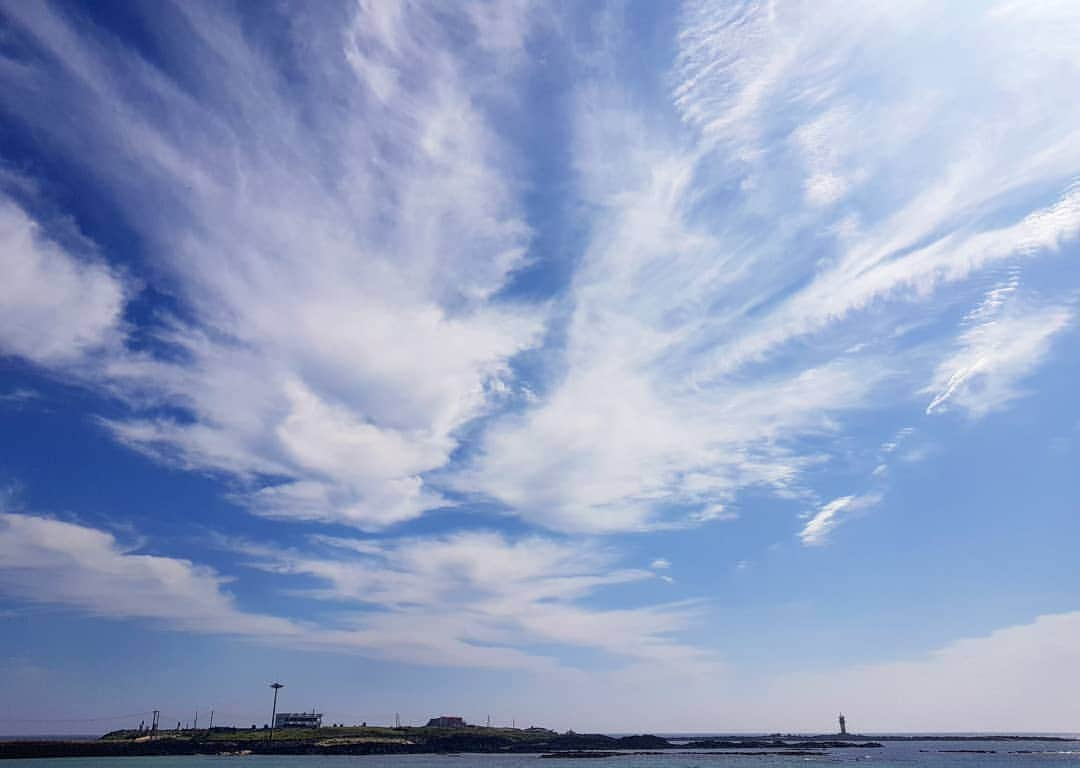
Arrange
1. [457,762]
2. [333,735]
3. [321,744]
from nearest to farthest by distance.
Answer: [457,762]
[321,744]
[333,735]

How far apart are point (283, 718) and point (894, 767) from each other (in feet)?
364

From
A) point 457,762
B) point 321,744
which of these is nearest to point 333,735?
point 321,744

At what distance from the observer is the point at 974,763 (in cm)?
10544

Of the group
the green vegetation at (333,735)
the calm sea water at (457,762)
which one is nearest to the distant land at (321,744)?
the green vegetation at (333,735)

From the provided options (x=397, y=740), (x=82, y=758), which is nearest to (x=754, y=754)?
(x=397, y=740)

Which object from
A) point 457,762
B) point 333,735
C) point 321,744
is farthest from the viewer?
point 333,735

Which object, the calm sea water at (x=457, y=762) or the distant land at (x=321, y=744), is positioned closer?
the calm sea water at (x=457, y=762)

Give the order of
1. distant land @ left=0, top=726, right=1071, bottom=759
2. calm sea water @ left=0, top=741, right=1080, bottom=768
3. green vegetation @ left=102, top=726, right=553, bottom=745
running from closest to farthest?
calm sea water @ left=0, top=741, right=1080, bottom=768
distant land @ left=0, top=726, right=1071, bottom=759
green vegetation @ left=102, top=726, right=553, bottom=745

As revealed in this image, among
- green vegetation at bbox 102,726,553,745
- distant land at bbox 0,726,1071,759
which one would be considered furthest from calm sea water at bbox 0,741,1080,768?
green vegetation at bbox 102,726,553,745

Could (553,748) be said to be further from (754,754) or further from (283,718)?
(283,718)

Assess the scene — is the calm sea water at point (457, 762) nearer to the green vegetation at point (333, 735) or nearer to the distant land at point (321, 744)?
the distant land at point (321, 744)

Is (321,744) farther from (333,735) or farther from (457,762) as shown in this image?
(457,762)

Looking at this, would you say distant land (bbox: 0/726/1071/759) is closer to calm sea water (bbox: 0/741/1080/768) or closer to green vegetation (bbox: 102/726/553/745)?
green vegetation (bbox: 102/726/553/745)

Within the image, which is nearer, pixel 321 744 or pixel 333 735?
pixel 321 744
